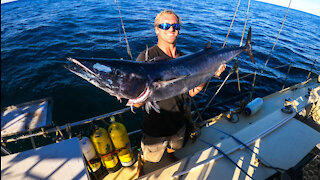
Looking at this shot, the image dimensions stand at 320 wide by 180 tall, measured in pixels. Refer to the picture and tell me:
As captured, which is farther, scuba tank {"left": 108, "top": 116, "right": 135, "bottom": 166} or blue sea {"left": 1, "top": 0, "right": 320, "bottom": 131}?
blue sea {"left": 1, "top": 0, "right": 320, "bottom": 131}

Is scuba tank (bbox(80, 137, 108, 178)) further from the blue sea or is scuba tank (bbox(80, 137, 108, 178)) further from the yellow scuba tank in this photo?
the blue sea

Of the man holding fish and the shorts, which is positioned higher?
the man holding fish

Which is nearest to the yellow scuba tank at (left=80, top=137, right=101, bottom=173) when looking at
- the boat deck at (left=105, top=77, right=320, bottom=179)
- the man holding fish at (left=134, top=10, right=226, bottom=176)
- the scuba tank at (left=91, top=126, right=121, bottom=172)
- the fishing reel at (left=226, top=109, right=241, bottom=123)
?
the scuba tank at (left=91, top=126, right=121, bottom=172)

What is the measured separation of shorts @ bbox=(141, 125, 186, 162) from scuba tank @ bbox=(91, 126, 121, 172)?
75cm

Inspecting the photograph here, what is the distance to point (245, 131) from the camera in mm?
3727

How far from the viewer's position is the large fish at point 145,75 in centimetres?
200

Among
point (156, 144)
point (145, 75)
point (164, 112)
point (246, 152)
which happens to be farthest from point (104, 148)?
point (246, 152)

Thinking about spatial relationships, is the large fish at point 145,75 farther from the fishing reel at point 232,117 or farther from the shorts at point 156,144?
the fishing reel at point 232,117

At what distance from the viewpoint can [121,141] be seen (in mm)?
3498

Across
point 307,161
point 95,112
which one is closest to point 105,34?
point 95,112

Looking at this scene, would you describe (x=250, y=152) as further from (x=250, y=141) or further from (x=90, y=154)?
(x=90, y=154)

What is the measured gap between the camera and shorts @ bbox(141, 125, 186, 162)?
10.5 ft

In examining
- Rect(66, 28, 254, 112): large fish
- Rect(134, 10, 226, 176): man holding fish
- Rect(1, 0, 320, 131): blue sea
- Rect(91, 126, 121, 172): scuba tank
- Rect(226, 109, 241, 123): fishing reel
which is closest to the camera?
Rect(66, 28, 254, 112): large fish

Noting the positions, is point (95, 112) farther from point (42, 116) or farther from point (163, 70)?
point (163, 70)
